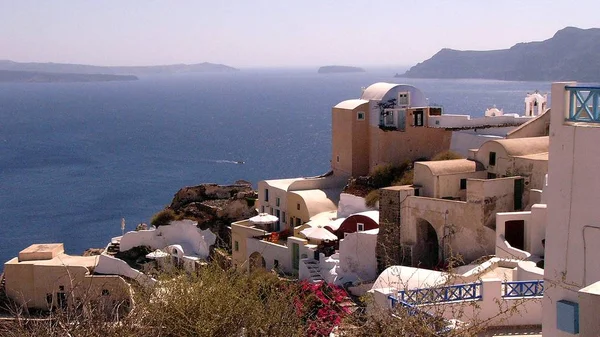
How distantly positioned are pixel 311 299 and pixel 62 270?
11807 millimetres

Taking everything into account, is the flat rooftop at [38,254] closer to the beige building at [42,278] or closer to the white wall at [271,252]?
the beige building at [42,278]

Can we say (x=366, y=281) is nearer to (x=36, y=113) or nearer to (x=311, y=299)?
(x=311, y=299)

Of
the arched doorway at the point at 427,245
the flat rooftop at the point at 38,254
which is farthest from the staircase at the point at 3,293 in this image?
the arched doorway at the point at 427,245

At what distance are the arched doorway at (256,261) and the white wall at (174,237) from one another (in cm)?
531

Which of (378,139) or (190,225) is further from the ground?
(378,139)

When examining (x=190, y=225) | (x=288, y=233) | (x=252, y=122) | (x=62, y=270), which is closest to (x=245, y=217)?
A: (x=190, y=225)

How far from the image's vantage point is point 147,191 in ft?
227

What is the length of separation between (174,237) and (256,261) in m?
7.23

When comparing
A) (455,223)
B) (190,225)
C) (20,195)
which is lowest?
(20,195)

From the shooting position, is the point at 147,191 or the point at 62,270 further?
the point at 147,191

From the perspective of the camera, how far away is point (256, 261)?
2631 cm

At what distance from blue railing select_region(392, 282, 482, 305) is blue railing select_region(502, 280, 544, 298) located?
0.51 meters

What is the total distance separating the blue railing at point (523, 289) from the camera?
1162 centimetres

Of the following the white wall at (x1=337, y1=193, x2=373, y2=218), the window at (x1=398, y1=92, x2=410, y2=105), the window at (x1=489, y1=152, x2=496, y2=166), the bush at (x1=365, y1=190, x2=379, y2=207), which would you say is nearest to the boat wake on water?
the window at (x1=398, y1=92, x2=410, y2=105)
